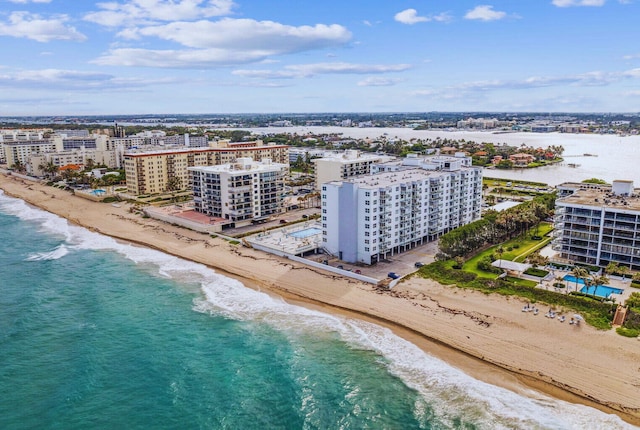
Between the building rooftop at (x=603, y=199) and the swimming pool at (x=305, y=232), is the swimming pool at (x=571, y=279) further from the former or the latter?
the swimming pool at (x=305, y=232)

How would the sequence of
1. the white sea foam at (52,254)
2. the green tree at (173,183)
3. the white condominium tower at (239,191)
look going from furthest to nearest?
the green tree at (173,183) < the white condominium tower at (239,191) < the white sea foam at (52,254)

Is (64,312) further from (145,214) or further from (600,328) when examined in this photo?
(600,328)

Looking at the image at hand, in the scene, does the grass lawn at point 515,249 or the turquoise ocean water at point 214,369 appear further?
the grass lawn at point 515,249

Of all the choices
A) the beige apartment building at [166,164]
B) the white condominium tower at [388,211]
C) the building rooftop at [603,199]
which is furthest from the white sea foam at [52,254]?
the building rooftop at [603,199]

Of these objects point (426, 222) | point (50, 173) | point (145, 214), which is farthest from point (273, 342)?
point (50, 173)

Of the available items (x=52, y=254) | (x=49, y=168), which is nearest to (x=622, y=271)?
(x=52, y=254)

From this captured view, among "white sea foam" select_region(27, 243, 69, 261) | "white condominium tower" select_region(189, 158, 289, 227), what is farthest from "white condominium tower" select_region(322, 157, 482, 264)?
"white sea foam" select_region(27, 243, 69, 261)

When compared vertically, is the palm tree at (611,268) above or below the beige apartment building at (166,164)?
below
